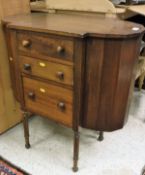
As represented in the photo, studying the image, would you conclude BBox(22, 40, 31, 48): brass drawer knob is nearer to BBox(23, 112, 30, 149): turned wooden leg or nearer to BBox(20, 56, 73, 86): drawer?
BBox(20, 56, 73, 86): drawer

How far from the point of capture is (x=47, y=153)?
1557mm

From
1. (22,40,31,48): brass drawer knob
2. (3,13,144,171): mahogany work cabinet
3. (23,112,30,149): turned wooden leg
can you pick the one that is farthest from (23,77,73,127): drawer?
(22,40,31,48): brass drawer knob

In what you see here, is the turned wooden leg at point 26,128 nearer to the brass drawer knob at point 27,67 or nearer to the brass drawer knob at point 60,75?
the brass drawer knob at point 27,67

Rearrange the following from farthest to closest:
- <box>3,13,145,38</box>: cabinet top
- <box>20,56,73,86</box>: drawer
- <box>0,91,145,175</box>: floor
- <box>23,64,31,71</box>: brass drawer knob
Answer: <box>0,91,145,175</box>: floor < <box>23,64,31,71</box>: brass drawer knob < <box>20,56,73,86</box>: drawer < <box>3,13,145,38</box>: cabinet top

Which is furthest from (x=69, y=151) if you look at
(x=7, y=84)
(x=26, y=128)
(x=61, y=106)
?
(x=7, y=84)

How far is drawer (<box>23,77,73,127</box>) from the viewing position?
48.5 inches

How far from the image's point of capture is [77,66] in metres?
1.10

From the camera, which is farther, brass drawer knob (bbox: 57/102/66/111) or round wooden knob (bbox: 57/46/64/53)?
brass drawer knob (bbox: 57/102/66/111)

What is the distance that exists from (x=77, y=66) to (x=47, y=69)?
0.63ft

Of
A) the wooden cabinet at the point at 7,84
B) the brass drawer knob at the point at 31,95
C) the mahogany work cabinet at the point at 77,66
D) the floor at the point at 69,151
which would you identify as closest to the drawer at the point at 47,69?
the mahogany work cabinet at the point at 77,66

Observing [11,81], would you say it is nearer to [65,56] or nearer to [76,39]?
[65,56]

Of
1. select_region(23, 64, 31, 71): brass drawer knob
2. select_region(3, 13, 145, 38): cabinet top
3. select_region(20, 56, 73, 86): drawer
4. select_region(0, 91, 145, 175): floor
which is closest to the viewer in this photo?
select_region(3, 13, 145, 38): cabinet top

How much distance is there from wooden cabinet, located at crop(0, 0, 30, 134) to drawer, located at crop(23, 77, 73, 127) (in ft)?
0.85

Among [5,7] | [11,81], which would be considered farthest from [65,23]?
[11,81]
